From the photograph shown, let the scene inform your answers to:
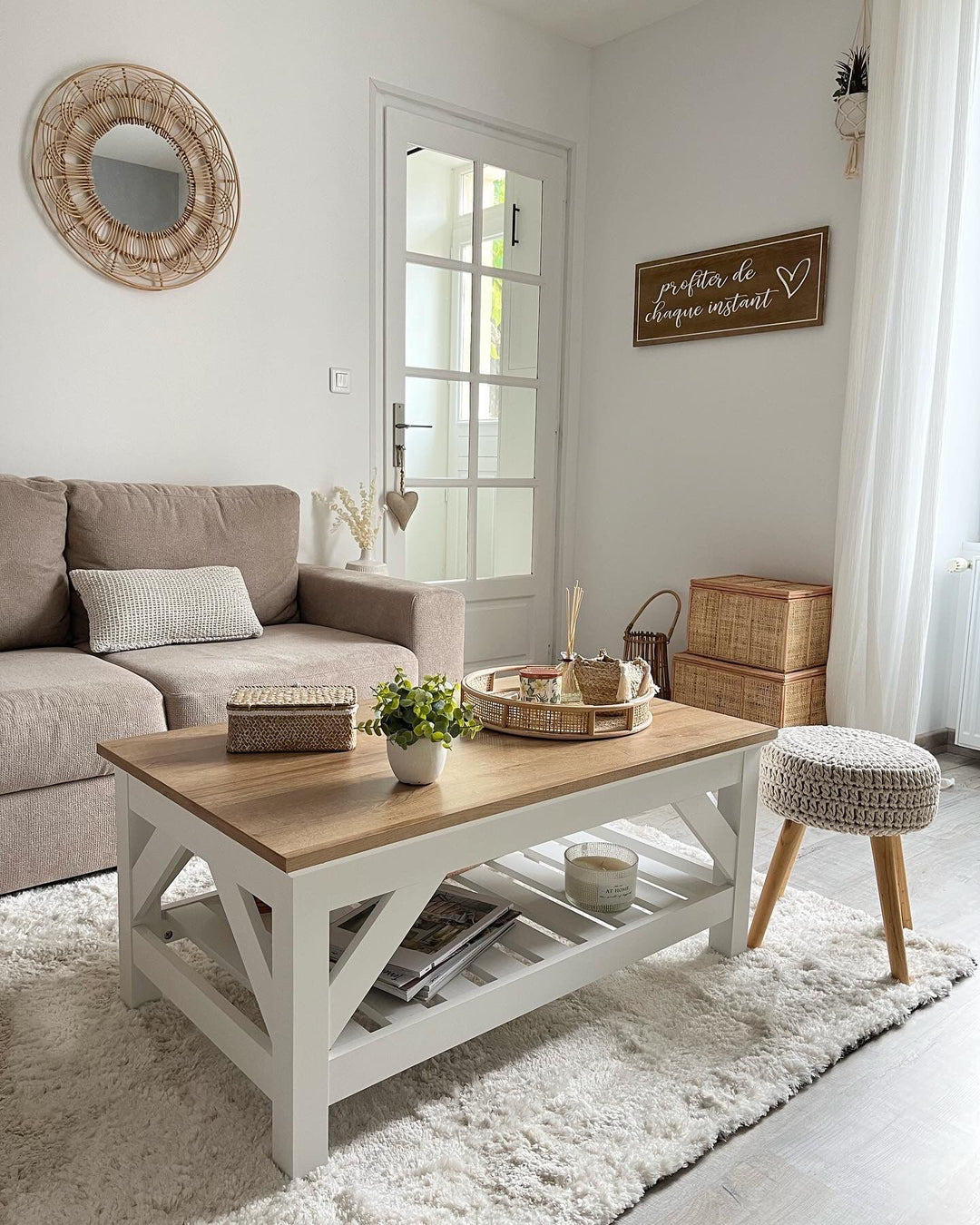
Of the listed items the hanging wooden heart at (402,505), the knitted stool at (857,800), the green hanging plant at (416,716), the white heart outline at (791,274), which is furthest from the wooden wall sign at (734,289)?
the green hanging plant at (416,716)

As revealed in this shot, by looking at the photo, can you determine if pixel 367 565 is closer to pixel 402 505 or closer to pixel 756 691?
pixel 402 505

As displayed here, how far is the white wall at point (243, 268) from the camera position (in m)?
2.94

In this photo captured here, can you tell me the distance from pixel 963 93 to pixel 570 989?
2.79m

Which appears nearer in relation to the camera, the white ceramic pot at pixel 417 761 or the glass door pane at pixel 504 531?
the white ceramic pot at pixel 417 761

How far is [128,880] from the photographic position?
1666 mm

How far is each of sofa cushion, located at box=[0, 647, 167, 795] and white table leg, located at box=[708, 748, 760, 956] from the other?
4.13ft

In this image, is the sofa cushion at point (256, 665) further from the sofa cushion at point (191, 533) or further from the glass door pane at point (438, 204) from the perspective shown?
the glass door pane at point (438, 204)

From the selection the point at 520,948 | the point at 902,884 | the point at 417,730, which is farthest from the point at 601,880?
the point at 902,884

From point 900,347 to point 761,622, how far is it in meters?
0.95

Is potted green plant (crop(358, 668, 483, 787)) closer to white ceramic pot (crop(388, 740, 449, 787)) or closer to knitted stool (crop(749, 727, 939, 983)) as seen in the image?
white ceramic pot (crop(388, 740, 449, 787))

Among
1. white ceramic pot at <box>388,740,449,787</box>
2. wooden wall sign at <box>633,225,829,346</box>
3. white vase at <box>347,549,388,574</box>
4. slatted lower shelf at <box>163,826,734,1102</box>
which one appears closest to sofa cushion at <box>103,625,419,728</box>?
white vase at <box>347,549,388,574</box>

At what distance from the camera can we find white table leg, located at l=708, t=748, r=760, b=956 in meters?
1.88

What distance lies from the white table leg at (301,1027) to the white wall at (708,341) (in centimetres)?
266

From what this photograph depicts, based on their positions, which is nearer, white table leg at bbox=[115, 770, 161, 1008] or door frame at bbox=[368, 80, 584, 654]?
white table leg at bbox=[115, 770, 161, 1008]
